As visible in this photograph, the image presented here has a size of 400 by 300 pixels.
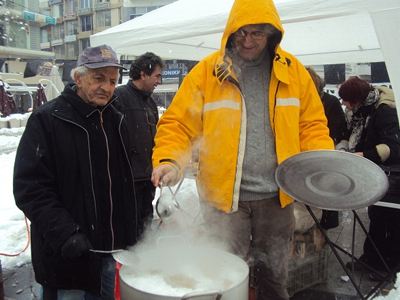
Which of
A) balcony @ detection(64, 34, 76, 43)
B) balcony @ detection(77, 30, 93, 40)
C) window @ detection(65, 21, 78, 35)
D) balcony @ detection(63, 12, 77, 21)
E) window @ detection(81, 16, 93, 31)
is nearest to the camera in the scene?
balcony @ detection(77, 30, 93, 40)

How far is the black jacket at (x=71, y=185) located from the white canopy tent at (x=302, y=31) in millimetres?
1856

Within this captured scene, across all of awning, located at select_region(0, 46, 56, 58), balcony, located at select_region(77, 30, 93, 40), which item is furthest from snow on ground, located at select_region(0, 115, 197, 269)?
balcony, located at select_region(77, 30, 93, 40)

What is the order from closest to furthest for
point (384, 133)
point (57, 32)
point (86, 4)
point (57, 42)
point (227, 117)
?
1. point (227, 117)
2. point (384, 133)
3. point (86, 4)
4. point (57, 42)
5. point (57, 32)

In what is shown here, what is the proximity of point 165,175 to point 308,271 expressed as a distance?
7.18 feet

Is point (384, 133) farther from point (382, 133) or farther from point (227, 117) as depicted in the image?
point (227, 117)

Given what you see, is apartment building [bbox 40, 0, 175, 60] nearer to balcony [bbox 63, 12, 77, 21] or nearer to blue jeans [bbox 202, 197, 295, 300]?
balcony [bbox 63, 12, 77, 21]

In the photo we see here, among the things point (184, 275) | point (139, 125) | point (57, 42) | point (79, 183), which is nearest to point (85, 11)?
point (57, 42)

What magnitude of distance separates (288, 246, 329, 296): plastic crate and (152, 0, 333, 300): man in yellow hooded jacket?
48.8 inches

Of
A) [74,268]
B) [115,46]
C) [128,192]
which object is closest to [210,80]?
[128,192]

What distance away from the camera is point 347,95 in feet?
12.4

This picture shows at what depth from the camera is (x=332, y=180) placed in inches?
70.5

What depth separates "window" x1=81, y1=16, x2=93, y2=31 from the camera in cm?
5597

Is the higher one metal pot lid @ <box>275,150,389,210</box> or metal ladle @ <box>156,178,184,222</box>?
metal pot lid @ <box>275,150,389,210</box>

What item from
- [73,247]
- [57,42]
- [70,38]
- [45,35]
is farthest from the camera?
[45,35]
